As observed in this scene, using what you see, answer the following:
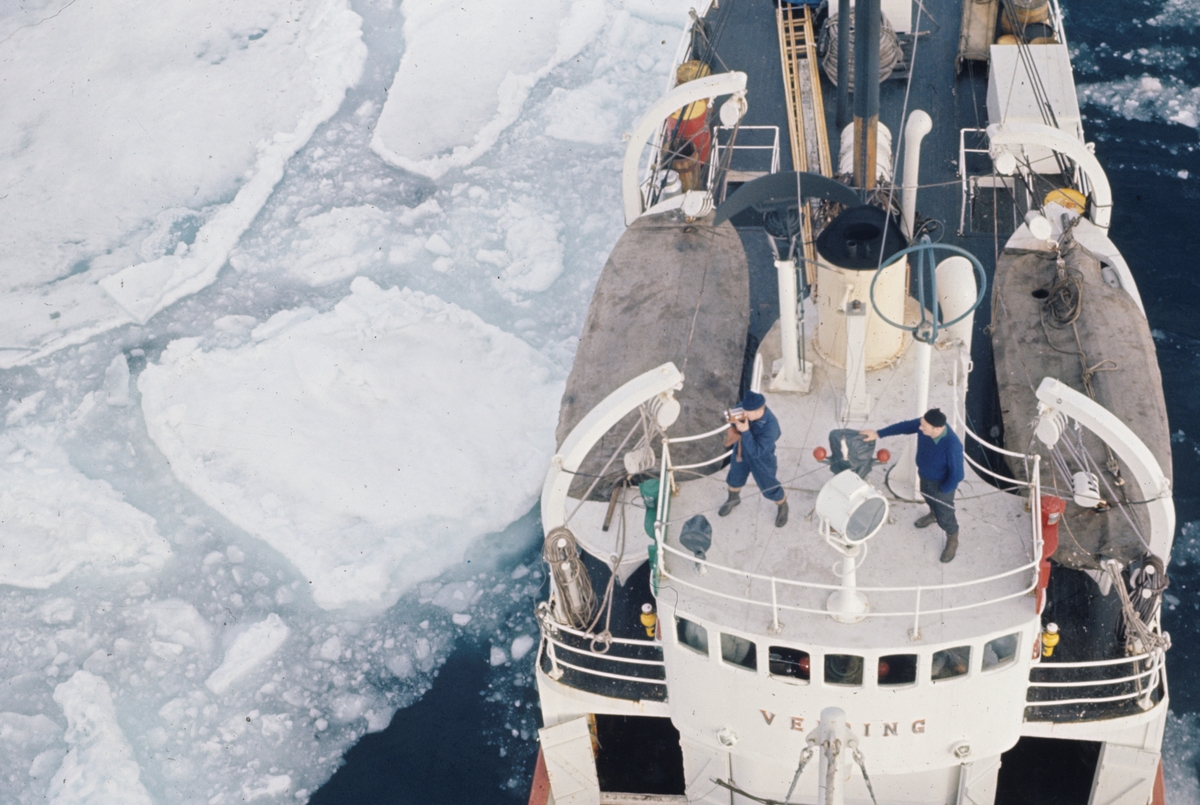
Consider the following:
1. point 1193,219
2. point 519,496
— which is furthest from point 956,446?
point 1193,219

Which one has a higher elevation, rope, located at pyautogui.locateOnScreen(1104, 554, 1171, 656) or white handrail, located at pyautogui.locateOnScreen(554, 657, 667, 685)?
rope, located at pyautogui.locateOnScreen(1104, 554, 1171, 656)

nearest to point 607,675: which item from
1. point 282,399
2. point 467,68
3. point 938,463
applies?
point 938,463

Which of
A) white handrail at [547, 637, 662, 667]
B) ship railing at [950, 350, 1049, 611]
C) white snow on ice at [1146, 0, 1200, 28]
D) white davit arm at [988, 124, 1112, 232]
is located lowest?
white handrail at [547, 637, 662, 667]

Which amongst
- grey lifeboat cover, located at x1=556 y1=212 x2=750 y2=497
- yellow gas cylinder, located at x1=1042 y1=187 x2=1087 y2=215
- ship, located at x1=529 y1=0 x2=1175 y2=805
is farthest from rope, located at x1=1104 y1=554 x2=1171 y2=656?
yellow gas cylinder, located at x1=1042 y1=187 x2=1087 y2=215

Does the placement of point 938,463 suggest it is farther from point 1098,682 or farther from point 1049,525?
point 1098,682

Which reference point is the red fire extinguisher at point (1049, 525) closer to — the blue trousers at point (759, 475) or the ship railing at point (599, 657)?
the blue trousers at point (759, 475)

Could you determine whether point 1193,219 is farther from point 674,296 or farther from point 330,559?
point 330,559

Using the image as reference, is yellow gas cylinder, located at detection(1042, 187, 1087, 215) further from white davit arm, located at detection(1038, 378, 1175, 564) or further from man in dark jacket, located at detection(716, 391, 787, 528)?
man in dark jacket, located at detection(716, 391, 787, 528)
